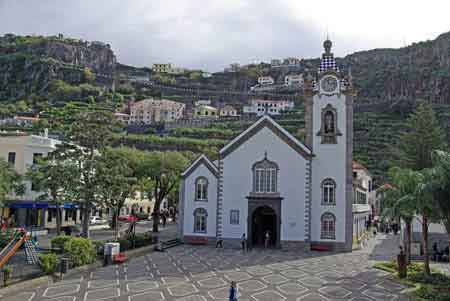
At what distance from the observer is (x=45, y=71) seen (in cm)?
19525

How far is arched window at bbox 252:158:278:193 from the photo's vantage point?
38.3 m

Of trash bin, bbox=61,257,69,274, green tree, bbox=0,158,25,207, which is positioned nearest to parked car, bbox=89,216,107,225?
green tree, bbox=0,158,25,207

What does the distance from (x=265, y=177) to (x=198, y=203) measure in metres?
6.14

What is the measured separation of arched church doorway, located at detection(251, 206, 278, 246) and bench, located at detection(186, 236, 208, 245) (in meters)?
3.94

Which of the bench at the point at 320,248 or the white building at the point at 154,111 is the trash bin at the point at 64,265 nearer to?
the bench at the point at 320,248

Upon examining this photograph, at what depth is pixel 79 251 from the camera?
993 inches

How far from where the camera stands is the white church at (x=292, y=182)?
1455 inches

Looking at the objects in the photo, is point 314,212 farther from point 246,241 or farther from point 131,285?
point 131,285

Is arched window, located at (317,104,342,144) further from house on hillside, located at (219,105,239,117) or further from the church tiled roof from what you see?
house on hillside, located at (219,105,239,117)

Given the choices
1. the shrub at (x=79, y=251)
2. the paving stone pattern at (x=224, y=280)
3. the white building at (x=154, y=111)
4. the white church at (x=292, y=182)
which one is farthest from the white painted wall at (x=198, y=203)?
the white building at (x=154, y=111)

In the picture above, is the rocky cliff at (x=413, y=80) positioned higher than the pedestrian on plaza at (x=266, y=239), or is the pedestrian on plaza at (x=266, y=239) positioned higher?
the rocky cliff at (x=413, y=80)

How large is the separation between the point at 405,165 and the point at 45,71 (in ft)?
562

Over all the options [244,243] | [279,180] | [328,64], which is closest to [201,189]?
[244,243]

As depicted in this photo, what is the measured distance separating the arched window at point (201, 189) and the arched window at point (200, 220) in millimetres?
1000
